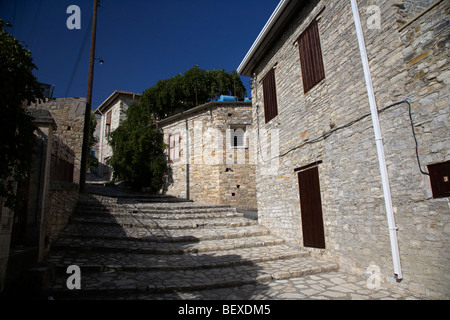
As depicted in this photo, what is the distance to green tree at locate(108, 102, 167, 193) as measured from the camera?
1515cm

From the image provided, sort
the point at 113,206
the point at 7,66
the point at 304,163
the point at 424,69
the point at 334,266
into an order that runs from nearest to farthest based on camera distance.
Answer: the point at 7,66, the point at 424,69, the point at 334,266, the point at 304,163, the point at 113,206

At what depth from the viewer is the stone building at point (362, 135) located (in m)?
3.75

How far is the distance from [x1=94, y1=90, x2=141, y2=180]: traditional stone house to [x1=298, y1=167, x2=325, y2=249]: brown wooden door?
1667 cm

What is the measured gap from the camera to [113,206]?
31.4 ft

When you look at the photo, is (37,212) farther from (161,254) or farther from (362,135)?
(362,135)

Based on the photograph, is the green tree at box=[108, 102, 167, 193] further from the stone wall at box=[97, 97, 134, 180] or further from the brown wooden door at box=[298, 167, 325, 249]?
the brown wooden door at box=[298, 167, 325, 249]

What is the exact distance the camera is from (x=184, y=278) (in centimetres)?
Result: 473

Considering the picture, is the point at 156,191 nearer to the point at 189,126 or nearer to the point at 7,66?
the point at 189,126

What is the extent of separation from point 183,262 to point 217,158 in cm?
819

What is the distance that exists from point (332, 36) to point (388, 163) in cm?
313

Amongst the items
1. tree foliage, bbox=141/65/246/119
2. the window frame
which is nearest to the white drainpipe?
the window frame

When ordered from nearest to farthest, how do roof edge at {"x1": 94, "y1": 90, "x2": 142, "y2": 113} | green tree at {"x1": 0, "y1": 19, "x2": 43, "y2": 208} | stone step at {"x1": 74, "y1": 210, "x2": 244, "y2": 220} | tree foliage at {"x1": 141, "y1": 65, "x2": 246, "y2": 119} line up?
green tree at {"x1": 0, "y1": 19, "x2": 43, "y2": 208}, stone step at {"x1": 74, "y1": 210, "x2": 244, "y2": 220}, tree foliage at {"x1": 141, "y1": 65, "x2": 246, "y2": 119}, roof edge at {"x1": 94, "y1": 90, "x2": 142, "y2": 113}

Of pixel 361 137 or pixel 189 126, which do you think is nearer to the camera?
pixel 361 137

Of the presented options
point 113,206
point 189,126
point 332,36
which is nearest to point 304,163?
point 332,36
